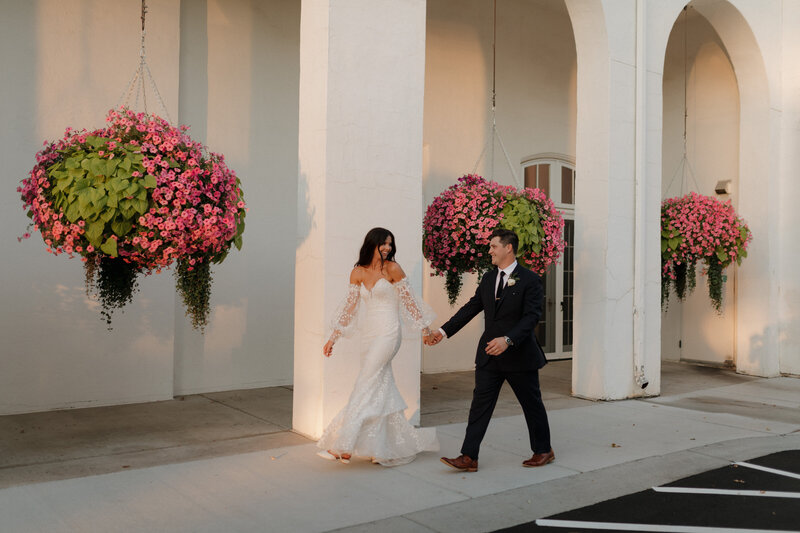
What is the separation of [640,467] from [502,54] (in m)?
7.12

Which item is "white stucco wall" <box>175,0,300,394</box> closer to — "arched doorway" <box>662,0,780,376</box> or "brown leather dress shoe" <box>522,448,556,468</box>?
"brown leather dress shoe" <box>522,448,556,468</box>

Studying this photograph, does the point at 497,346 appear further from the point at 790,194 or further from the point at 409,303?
the point at 790,194

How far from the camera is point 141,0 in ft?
23.6

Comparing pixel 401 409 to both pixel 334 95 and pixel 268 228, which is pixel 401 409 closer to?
pixel 334 95

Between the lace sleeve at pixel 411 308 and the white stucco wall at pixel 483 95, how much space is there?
4183 millimetres

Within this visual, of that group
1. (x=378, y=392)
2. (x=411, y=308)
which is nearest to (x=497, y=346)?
(x=411, y=308)

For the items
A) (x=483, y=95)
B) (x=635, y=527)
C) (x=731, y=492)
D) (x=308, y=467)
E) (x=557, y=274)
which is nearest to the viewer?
(x=635, y=527)

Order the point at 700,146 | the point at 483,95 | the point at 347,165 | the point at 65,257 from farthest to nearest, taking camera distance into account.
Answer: the point at 700,146 → the point at 483,95 → the point at 65,257 → the point at 347,165

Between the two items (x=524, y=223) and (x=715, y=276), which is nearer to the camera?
(x=524, y=223)

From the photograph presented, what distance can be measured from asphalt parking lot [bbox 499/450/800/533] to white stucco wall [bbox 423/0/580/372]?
16.7ft

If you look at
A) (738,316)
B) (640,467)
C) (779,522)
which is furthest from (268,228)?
(738,316)

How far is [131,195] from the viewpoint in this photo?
4.19 m

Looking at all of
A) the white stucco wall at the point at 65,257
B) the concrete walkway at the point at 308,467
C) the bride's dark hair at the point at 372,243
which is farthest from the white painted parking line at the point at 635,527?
the white stucco wall at the point at 65,257

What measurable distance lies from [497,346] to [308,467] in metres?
1.63
